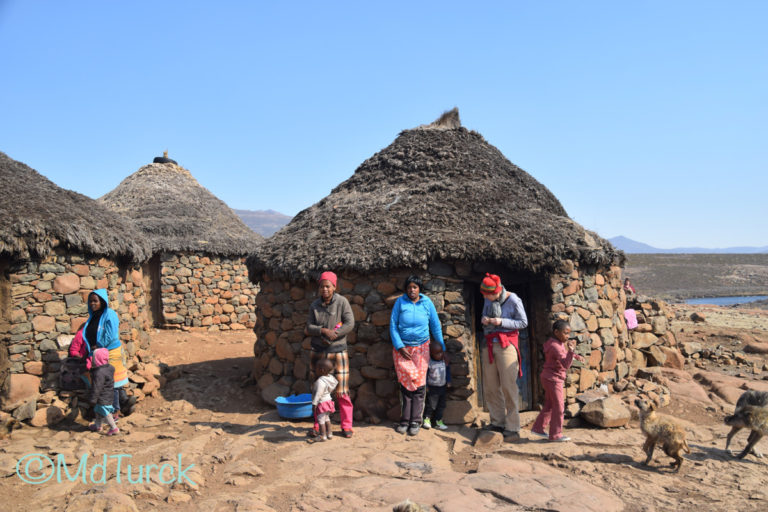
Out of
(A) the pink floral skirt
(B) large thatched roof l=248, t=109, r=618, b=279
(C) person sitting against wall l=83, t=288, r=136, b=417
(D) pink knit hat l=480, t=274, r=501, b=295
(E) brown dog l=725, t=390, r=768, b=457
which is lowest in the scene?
(E) brown dog l=725, t=390, r=768, b=457

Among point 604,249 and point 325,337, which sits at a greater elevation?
point 604,249

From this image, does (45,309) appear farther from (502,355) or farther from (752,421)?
(752,421)

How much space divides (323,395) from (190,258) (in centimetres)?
981

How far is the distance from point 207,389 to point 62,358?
6.77ft

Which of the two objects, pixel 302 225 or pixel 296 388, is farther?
pixel 302 225

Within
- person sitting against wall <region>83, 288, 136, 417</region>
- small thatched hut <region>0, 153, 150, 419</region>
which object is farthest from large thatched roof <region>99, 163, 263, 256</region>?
person sitting against wall <region>83, 288, 136, 417</region>

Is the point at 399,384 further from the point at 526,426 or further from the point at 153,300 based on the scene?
the point at 153,300

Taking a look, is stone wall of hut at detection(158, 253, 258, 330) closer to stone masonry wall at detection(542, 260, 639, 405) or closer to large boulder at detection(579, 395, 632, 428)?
stone masonry wall at detection(542, 260, 639, 405)

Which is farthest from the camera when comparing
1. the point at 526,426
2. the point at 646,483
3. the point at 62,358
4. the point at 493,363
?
the point at 62,358

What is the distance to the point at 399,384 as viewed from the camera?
19.8ft

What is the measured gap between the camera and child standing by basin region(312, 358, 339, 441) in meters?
5.24

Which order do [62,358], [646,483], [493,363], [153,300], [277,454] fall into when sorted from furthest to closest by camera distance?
[153,300], [62,358], [493,363], [277,454], [646,483]

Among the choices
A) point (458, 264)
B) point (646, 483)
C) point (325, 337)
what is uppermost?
point (458, 264)

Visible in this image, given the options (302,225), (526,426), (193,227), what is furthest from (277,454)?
(193,227)
